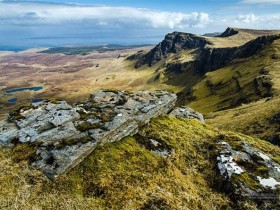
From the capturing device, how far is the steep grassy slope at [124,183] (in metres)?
15.2

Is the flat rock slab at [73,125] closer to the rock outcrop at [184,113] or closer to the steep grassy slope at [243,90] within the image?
the rock outcrop at [184,113]

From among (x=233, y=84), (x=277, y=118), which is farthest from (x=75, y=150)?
(x=233, y=84)

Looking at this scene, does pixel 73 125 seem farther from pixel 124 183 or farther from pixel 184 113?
pixel 184 113

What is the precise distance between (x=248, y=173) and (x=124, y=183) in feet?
25.6

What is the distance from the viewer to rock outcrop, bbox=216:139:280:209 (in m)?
17.0

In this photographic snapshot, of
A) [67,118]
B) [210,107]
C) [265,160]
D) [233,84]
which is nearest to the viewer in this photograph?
[265,160]

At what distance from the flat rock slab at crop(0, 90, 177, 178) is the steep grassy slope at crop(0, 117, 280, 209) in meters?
0.74

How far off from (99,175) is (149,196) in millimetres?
3189

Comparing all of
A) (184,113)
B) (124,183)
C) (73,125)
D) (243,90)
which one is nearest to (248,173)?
(124,183)

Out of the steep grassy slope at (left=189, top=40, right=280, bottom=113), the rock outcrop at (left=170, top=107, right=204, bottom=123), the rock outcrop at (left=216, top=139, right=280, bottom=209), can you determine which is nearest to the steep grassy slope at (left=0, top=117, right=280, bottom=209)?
the rock outcrop at (left=216, top=139, right=280, bottom=209)

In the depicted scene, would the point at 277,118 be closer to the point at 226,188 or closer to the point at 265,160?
the point at 265,160

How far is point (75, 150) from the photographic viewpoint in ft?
60.6

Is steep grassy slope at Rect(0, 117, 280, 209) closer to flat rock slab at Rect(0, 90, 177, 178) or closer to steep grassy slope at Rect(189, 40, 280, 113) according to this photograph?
flat rock slab at Rect(0, 90, 177, 178)

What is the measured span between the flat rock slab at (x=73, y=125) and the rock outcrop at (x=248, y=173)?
7.04m
